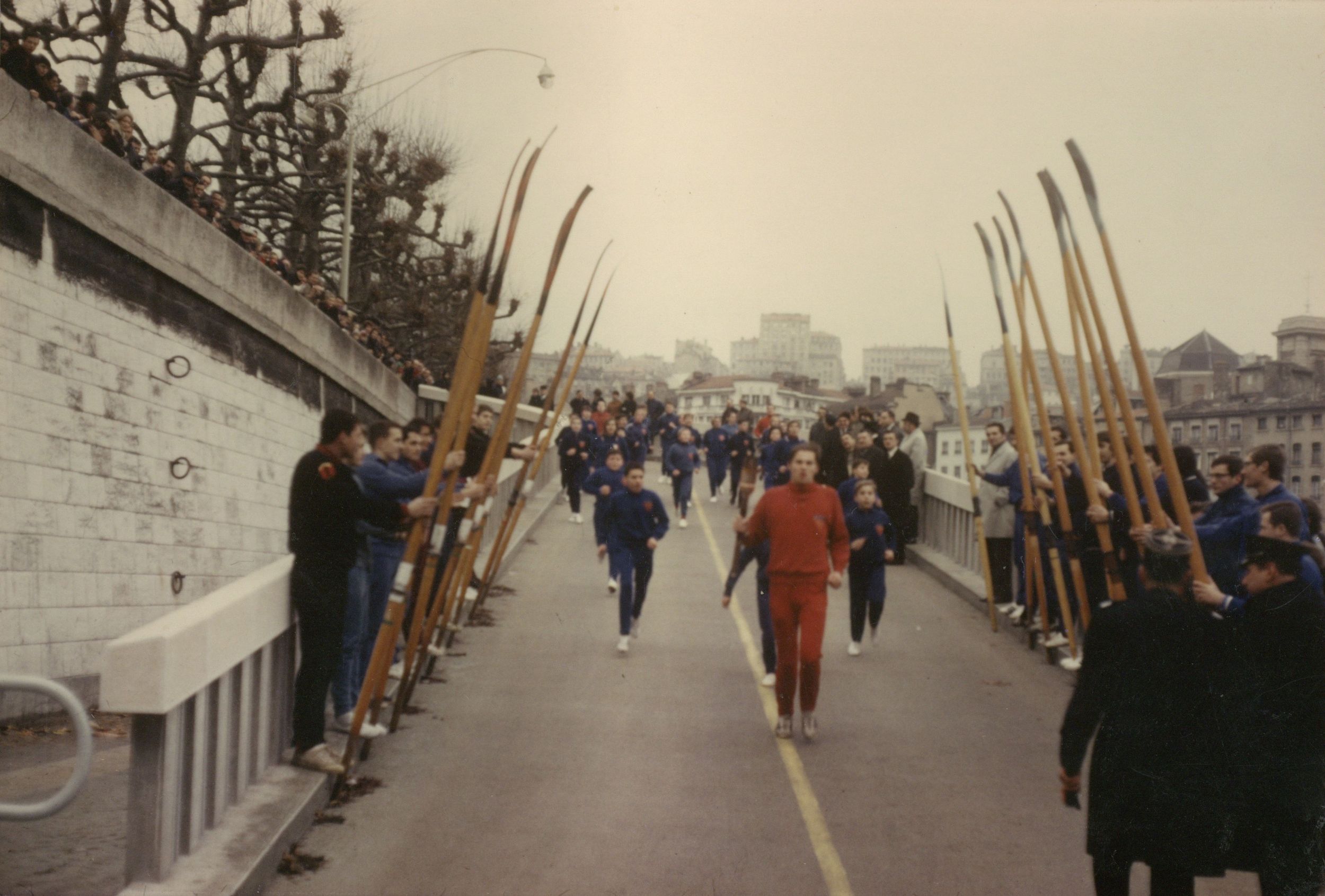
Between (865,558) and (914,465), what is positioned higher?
(914,465)

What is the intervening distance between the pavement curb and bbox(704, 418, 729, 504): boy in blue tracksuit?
8.51m

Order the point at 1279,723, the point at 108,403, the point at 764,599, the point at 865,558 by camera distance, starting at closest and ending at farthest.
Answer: the point at 1279,723, the point at 108,403, the point at 764,599, the point at 865,558

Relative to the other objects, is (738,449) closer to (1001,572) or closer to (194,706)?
(1001,572)

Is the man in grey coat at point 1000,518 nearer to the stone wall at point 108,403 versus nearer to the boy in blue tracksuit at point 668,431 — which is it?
the stone wall at point 108,403

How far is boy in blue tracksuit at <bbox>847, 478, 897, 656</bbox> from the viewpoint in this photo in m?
11.3

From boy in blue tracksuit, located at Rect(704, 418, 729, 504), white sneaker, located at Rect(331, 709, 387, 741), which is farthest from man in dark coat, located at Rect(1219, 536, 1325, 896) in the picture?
boy in blue tracksuit, located at Rect(704, 418, 729, 504)

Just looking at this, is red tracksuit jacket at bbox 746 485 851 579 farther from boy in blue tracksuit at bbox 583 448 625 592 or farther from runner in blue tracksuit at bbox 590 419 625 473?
runner in blue tracksuit at bbox 590 419 625 473

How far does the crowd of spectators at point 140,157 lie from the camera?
9164mm

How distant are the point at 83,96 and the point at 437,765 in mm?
6812

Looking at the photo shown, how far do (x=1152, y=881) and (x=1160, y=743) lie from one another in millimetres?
482

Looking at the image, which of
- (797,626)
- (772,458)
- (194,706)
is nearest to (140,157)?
(797,626)

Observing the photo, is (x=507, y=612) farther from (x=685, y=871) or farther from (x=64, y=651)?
(x=685, y=871)

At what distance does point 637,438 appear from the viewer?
2422 cm

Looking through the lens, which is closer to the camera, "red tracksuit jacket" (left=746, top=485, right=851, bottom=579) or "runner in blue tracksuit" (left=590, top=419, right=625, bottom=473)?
"red tracksuit jacket" (left=746, top=485, right=851, bottom=579)
